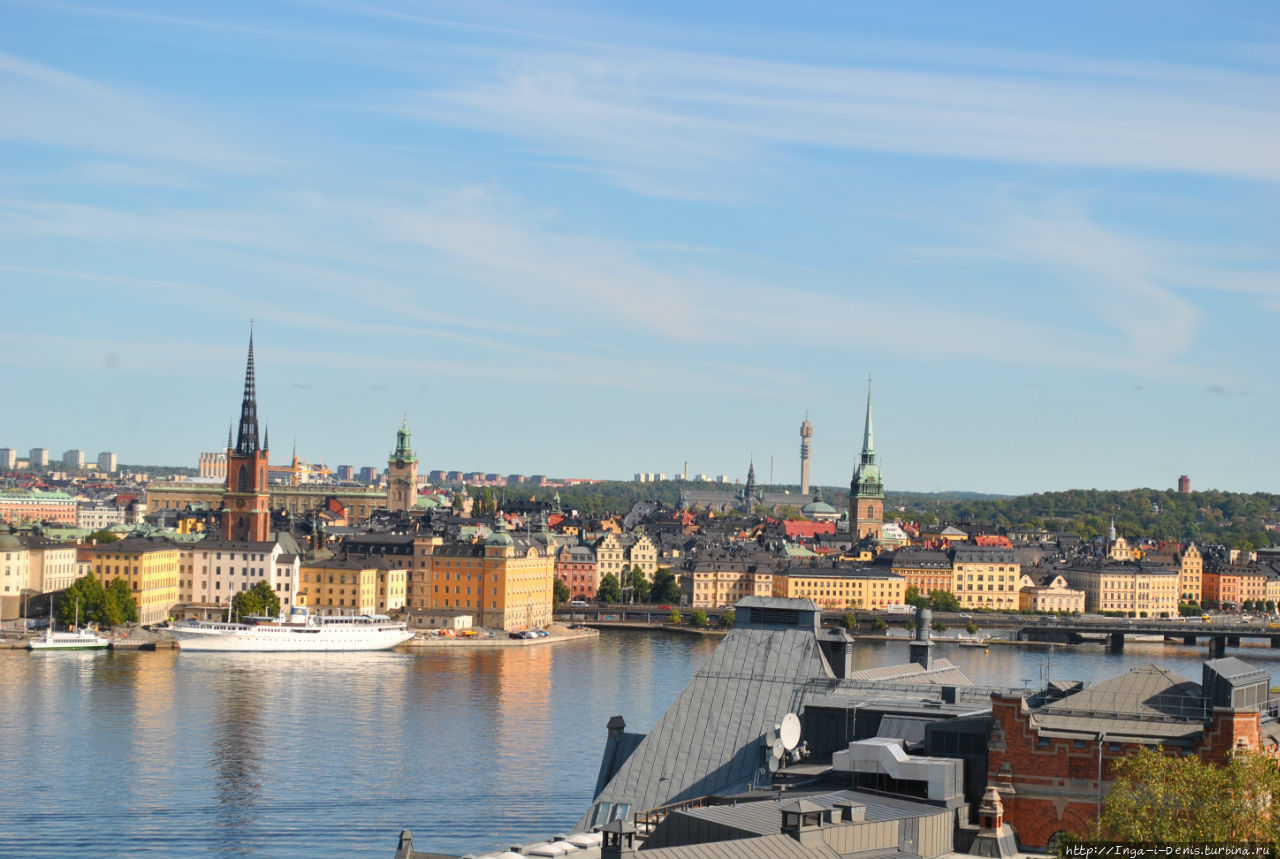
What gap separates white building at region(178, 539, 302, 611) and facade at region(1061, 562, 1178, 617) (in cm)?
4307

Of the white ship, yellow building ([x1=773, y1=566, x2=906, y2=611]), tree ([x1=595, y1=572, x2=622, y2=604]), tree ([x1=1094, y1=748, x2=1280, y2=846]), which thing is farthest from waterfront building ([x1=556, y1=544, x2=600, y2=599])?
tree ([x1=1094, y1=748, x2=1280, y2=846])

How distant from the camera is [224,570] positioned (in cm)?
6938

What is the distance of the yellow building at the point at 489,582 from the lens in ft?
229

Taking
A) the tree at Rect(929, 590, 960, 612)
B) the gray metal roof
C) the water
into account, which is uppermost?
the gray metal roof

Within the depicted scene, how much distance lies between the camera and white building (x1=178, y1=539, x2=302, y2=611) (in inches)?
2713

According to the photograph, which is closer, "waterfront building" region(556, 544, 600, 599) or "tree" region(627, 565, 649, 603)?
"tree" region(627, 565, 649, 603)

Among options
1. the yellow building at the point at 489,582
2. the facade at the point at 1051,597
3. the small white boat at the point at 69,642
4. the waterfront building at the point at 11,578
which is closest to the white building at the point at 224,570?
the yellow building at the point at 489,582

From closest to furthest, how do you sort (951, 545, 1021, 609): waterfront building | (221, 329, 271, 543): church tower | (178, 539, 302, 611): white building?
(178, 539, 302, 611): white building → (221, 329, 271, 543): church tower → (951, 545, 1021, 609): waterfront building

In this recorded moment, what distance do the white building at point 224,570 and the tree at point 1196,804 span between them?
58775 millimetres

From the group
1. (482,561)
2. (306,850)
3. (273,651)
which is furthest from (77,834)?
(482,561)

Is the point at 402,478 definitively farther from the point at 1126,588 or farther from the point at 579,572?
the point at 1126,588

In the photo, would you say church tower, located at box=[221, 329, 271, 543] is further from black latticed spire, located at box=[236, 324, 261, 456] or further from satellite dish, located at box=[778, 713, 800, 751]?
satellite dish, located at box=[778, 713, 800, 751]

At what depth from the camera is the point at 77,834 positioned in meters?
25.7

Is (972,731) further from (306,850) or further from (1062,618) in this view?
(1062,618)
